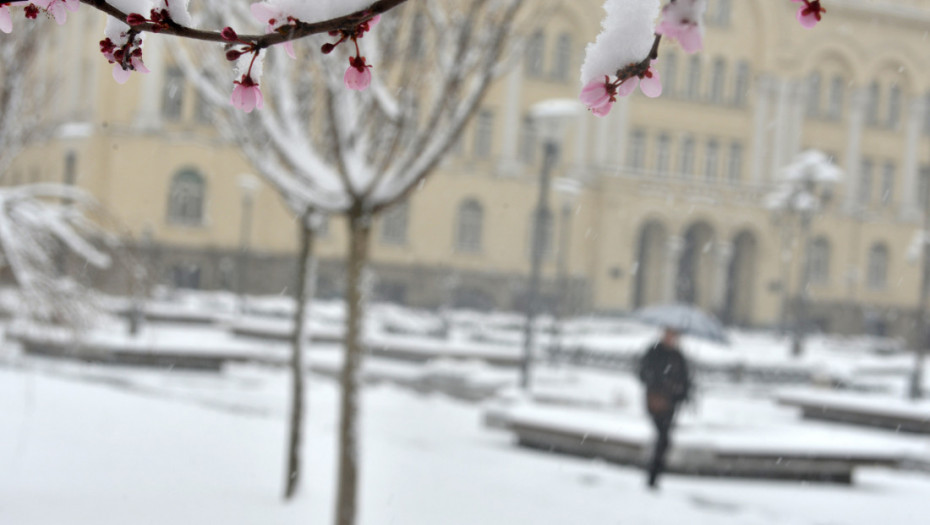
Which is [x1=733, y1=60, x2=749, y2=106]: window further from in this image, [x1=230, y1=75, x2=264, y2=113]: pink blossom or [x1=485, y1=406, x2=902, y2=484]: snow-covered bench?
[x1=230, y1=75, x2=264, y2=113]: pink blossom

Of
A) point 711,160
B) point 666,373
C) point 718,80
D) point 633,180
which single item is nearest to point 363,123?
point 666,373

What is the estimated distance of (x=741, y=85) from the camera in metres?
46.4

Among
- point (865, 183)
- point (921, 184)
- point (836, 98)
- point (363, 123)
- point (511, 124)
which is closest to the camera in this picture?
point (363, 123)

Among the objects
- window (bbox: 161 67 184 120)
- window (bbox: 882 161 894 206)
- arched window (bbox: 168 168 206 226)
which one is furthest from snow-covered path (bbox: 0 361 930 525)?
window (bbox: 882 161 894 206)

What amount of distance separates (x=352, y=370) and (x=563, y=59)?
39619 mm

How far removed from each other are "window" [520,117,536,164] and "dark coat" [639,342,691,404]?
1374 inches

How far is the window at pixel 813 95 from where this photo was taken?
1827 inches

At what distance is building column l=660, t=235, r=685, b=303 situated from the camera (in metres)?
42.3

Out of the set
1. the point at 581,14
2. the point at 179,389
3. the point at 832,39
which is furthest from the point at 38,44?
the point at 832,39

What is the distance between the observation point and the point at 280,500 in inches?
296

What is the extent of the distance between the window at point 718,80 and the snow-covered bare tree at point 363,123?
40.5 m

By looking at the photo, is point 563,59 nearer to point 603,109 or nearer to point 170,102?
point 170,102

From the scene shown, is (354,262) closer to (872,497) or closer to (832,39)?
(872,497)

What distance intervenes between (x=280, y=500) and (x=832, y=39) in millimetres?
43087
